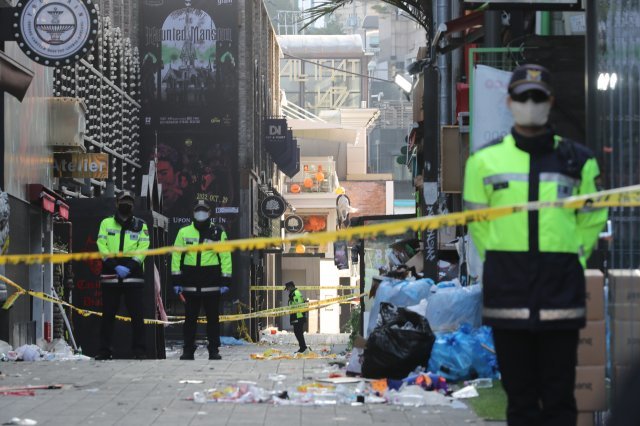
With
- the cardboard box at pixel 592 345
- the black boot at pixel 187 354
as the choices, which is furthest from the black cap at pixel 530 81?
the black boot at pixel 187 354

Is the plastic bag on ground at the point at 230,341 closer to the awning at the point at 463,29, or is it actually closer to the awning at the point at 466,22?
the awning at the point at 463,29

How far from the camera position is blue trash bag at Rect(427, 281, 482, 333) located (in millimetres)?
12789

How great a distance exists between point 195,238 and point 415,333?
521 centimetres

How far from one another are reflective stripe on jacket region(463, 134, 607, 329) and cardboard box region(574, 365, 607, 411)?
153cm

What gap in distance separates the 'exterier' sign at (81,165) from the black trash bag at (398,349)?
14.0 metres

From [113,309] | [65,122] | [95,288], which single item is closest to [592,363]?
[113,309]

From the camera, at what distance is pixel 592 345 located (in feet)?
24.8

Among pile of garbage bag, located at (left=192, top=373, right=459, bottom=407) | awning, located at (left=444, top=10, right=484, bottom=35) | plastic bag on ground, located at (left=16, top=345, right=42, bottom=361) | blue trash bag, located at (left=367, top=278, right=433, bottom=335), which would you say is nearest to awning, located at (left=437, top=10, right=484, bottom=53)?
awning, located at (left=444, top=10, right=484, bottom=35)

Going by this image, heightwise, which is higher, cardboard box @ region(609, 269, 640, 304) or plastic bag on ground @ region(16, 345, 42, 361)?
cardboard box @ region(609, 269, 640, 304)

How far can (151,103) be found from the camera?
150 ft

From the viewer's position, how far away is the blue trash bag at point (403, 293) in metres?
14.8

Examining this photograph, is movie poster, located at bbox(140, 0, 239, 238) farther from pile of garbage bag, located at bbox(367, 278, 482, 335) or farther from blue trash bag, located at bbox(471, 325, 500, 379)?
blue trash bag, located at bbox(471, 325, 500, 379)

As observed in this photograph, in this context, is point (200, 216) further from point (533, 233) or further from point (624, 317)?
point (533, 233)

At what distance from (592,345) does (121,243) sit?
9229mm
